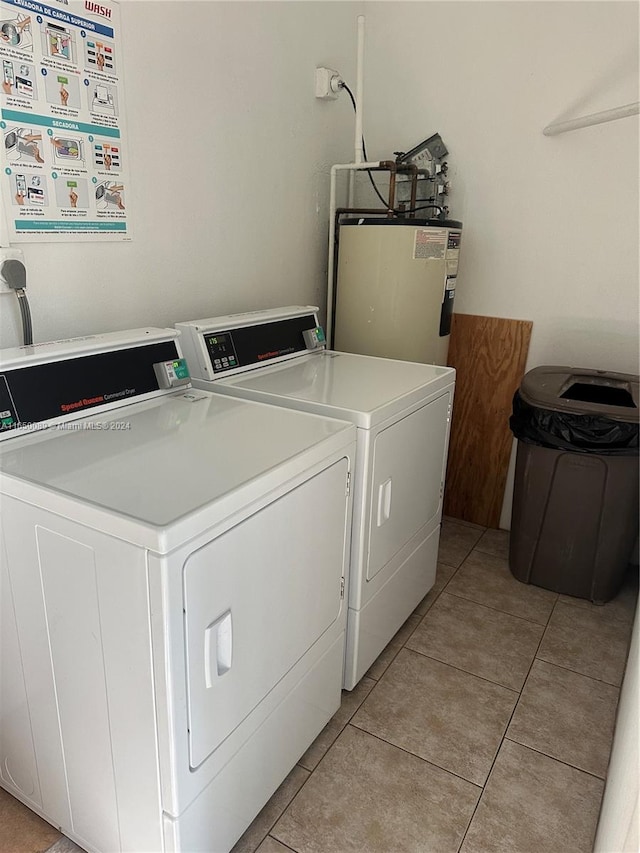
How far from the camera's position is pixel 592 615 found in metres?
2.37

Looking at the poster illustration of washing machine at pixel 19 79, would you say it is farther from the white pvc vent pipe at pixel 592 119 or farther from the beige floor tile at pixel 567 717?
the beige floor tile at pixel 567 717

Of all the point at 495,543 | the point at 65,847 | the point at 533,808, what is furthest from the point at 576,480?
the point at 65,847

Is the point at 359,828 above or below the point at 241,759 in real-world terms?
below

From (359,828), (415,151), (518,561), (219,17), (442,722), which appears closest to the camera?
(359,828)

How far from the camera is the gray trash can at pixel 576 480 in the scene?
2.21 metres

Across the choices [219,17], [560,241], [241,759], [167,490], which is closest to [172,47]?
[219,17]

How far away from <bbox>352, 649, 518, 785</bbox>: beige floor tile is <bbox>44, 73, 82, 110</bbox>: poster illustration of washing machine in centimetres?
194

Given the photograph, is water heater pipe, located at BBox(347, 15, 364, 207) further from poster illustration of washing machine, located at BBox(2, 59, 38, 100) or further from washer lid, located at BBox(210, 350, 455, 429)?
poster illustration of washing machine, located at BBox(2, 59, 38, 100)

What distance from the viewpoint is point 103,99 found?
170 centimetres

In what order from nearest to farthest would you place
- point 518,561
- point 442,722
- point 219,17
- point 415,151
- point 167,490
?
point 167,490 < point 442,722 < point 219,17 < point 518,561 < point 415,151

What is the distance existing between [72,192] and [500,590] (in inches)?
83.9

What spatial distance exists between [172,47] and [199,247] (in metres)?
0.61

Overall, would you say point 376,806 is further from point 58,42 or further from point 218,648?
point 58,42

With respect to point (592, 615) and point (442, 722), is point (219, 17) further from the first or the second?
point (592, 615)
